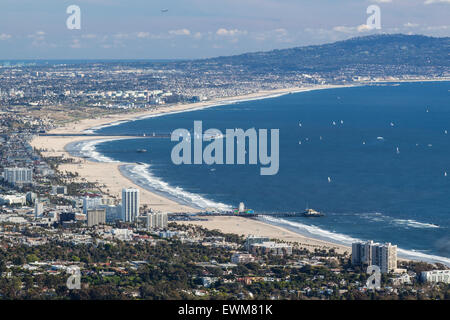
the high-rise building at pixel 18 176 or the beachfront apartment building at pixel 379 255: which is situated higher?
the high-rise building at pixel 18 176

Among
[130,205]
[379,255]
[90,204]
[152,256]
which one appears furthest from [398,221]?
[90,204]

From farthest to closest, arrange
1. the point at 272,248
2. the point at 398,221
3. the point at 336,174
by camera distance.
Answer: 1. the point at 336,174
2. the point at 398,221
3. the point at 272,248

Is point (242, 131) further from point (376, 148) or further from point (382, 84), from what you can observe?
point (382, 84)

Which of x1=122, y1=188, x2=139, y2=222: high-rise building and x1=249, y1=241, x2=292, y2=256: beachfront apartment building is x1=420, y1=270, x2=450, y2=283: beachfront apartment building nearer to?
x1=249, y1=241, x2=292, y2=256: beachfront apartment building

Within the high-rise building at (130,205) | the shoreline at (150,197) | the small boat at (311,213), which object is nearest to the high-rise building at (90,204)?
the high-rise building at (130,205)

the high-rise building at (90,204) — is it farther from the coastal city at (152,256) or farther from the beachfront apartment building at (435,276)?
the beachfront apartment building at (435,276)

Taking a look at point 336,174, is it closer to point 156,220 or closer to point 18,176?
point 18,176
